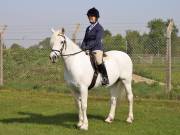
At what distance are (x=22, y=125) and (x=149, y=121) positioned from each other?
3187mm

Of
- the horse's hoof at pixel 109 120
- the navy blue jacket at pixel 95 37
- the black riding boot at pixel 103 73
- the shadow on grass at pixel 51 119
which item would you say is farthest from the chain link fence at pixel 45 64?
the navy blue jacket at pixel 95 37

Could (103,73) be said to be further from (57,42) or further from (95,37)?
(57,42)

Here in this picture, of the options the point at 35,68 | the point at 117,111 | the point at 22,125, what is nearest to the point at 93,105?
the point at 117,111

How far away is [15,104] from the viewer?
1479cm

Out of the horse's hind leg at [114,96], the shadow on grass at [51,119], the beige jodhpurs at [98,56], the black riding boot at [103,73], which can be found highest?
the beige jodhpurs at [98,56]

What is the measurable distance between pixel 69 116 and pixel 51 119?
2.38 feet

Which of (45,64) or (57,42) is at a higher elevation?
(57,42)

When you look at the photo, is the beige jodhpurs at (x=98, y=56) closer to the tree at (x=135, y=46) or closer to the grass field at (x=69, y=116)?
the grass field at (x=69, y=116)

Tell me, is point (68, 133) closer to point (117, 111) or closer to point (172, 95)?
point (117, 111)

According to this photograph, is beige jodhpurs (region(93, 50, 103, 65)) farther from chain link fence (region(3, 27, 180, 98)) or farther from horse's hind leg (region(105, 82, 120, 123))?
chain link fence (region(3, 27, 180, 98))

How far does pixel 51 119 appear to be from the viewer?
39.2ft

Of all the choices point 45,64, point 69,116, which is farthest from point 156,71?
point 69,116

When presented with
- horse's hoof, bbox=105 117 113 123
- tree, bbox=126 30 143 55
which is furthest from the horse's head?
tree, bbox=126 30 143 55

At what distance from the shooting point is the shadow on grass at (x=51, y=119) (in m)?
11.4
